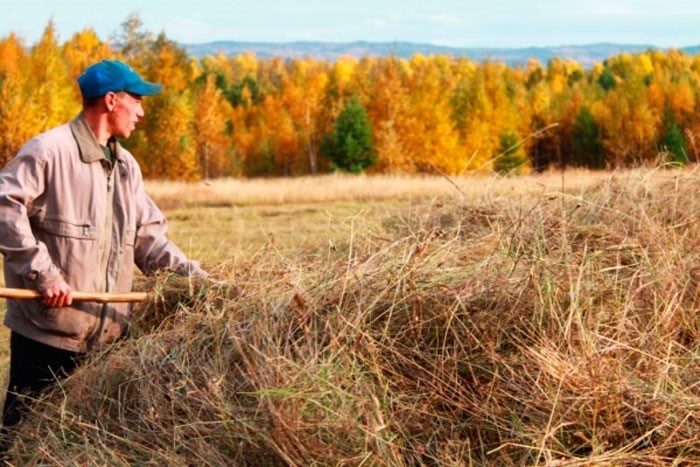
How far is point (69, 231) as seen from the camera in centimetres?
359

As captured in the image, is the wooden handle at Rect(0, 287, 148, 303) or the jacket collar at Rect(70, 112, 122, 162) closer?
the wooden handle at Rect(0, 287, 148, 303)

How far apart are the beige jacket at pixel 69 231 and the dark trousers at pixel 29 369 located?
48 mm

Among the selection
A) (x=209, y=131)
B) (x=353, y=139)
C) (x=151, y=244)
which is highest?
(x=151, y=244)

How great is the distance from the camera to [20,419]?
11.6 ft

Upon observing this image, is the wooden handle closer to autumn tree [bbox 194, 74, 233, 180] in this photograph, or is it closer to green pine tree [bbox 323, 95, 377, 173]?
autumn tree [bbox 194, 74, 233, 180]

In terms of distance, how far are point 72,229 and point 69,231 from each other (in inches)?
0.5

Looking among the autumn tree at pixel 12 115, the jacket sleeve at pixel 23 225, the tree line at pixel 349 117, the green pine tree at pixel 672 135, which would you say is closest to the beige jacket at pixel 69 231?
the jacket sleeve at pixel 23 225

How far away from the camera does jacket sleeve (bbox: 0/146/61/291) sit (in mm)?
3375

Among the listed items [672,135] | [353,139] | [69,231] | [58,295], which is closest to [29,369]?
[58,295]

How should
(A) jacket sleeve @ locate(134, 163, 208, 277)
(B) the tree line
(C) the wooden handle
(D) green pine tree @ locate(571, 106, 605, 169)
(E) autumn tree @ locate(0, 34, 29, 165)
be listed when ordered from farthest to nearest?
(D) green pine tree @ locate(571, 106, 605, 169), (B) the tree line, (E) autumn tree @ locate(0, 34, 29, 165), (A) jacket sleeve @ locate(134, 163, 208, 277), (C) the wooden handle

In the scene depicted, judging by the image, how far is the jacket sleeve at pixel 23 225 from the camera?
11.1ft

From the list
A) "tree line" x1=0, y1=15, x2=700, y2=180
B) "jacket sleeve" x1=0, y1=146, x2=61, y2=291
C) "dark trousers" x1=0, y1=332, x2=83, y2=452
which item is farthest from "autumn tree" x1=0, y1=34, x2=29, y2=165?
"jacket sleeve" x1=0, y1=146, x2=61, y2=291

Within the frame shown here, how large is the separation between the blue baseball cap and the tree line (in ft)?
67.0

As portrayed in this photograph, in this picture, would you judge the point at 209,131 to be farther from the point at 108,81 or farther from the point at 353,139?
the point at 108,81
